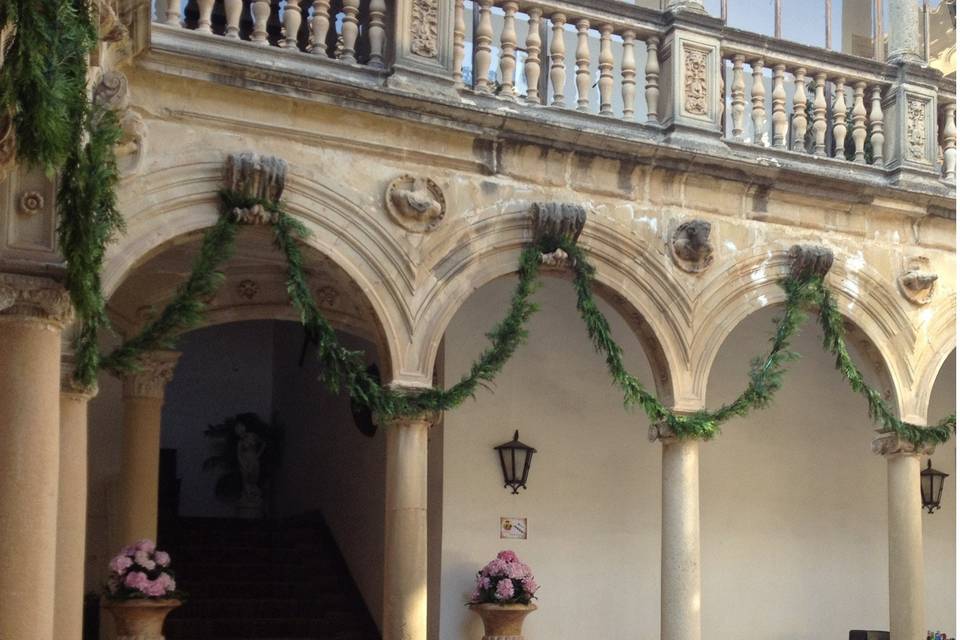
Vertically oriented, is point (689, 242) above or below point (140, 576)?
above

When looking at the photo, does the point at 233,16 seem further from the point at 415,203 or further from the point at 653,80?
the point at 653,80

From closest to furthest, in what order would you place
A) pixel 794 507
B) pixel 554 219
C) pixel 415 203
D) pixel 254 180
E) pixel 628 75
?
pixel 254 180
pixel 415 203
pixel 554 219
pixel 628 75
pixel 794 507

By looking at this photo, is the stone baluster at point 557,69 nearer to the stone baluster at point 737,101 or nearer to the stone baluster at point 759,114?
the stone baluster at point 737,101

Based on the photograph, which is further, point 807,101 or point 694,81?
point 807,101

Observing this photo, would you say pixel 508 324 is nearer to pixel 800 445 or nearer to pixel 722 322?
pixel 722 322

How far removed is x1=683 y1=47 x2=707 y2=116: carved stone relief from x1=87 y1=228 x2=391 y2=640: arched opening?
9.09 ft

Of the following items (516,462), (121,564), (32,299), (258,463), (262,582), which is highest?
(32,299)

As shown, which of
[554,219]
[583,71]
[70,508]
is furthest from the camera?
[583,71]

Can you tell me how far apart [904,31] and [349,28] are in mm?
4699

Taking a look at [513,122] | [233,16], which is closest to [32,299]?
[233,16]

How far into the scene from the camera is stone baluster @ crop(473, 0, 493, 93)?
9.86m

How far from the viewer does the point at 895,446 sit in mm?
10977

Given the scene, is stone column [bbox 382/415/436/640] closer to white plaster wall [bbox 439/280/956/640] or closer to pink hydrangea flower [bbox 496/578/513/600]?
pink hydrangea flower [bbox 496/578/513/600]

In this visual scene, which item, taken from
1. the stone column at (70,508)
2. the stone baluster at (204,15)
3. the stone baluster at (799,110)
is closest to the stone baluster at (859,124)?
the stone baluster at (799,110)
